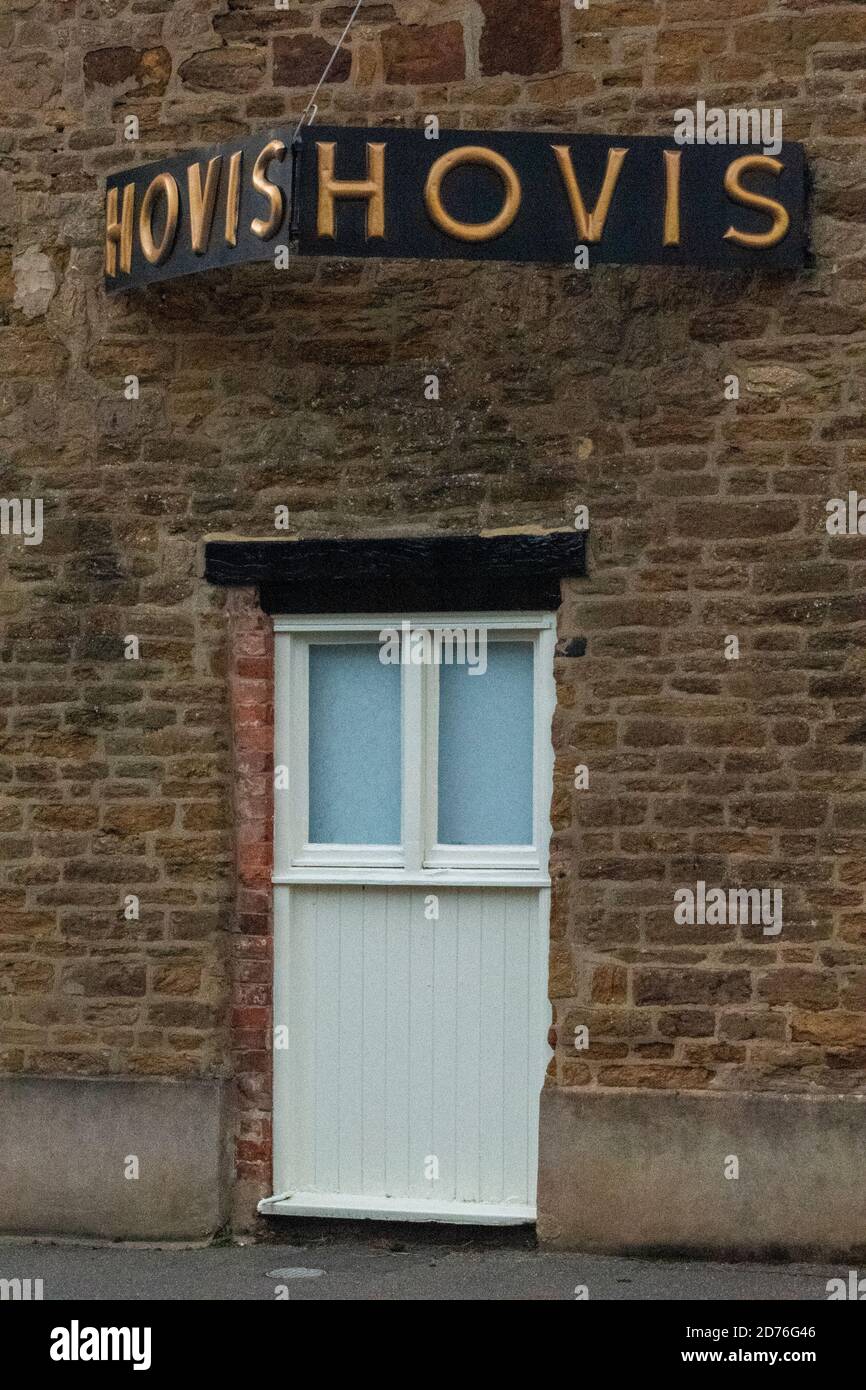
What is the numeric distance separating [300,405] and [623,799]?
7.33 feet

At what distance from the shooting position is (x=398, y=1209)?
27.2 ft

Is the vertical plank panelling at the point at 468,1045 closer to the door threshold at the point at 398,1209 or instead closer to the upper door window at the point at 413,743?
the door threshold at the point at 398,1209

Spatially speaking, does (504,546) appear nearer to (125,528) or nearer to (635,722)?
(635,722)

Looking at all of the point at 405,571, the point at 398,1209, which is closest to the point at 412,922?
the point at 398,1209

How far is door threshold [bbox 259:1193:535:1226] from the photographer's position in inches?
323

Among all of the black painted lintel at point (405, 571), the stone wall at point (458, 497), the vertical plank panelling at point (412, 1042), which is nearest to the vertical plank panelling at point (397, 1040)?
the vertical plank panelling at point (412, 1042)

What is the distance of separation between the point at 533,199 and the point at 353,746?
2.48 metres

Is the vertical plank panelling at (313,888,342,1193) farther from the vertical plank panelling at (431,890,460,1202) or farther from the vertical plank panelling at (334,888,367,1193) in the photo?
the vertical plank panelling at (431,890,460,1202)

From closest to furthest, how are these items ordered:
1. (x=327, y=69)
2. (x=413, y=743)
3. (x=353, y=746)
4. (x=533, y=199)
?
(x=533, y=199)
(x=327, y=69)
(x=413, y=743)
(x=353, y=746)

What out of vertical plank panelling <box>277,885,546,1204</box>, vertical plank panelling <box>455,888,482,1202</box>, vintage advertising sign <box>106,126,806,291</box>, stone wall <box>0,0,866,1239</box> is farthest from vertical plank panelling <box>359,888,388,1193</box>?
vintage advertising sign <box>106,126,806,291</box>

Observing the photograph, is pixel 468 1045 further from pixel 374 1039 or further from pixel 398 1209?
pixel 398 1209

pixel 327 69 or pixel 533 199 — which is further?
pixel 327 69

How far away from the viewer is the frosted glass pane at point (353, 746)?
850 centimetres

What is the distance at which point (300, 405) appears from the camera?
844 centimetres
